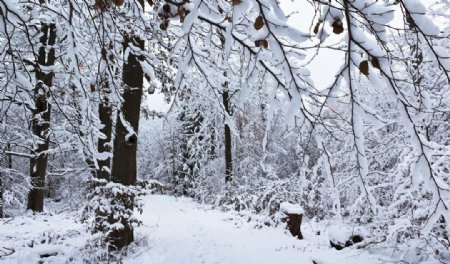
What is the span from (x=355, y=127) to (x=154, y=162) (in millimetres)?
35878

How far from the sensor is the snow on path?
7.18m

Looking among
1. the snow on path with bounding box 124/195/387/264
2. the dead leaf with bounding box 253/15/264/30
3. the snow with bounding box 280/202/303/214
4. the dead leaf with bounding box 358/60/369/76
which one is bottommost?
the snow on path with bounding box 124/195/387/264

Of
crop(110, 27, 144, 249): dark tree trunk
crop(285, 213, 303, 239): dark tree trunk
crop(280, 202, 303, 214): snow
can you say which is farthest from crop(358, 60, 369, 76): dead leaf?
crop(280, 202, 303, 214): snow

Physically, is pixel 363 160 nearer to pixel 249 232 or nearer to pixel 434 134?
pixel 434 134

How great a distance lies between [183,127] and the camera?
30359 mm

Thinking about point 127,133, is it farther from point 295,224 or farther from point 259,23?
point 259,23

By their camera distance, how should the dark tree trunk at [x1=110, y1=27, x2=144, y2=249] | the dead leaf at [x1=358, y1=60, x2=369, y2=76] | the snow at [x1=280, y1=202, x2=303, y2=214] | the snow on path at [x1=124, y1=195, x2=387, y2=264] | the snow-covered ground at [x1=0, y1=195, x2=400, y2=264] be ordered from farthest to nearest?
the snow at [x1=280, y1=202, x2=303, y2=214] < the dark tree trunk at [x1=110, y1=27, x2=144, y2=249] < the snow on path at [x1=124, y1=195, x2=387, y2=264] < the snow-covered ground at [x1=0, y1=195, x2=400, y2=264] < the dead leaf at [x1=358, y1=60, x2=369, y2=76]

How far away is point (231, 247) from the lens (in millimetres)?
8445

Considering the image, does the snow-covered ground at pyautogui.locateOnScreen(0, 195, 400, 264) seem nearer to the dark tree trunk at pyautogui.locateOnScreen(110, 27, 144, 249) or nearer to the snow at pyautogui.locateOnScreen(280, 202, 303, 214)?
the snow at pyautogui.locateOnScreen(280, 202, 303, 214)

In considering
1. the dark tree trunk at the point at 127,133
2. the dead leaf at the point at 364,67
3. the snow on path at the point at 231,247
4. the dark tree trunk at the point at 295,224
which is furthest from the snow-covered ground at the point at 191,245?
the dead leaf at the point at 364,67

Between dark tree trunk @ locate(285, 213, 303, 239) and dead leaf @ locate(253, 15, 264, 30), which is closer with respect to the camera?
dead leaf @ locate(253, 15, 264, 30)

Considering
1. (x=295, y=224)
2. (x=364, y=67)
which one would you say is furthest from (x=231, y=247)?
(x=364, y=67)

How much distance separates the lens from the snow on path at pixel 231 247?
7.18m

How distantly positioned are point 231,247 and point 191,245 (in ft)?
2.91
